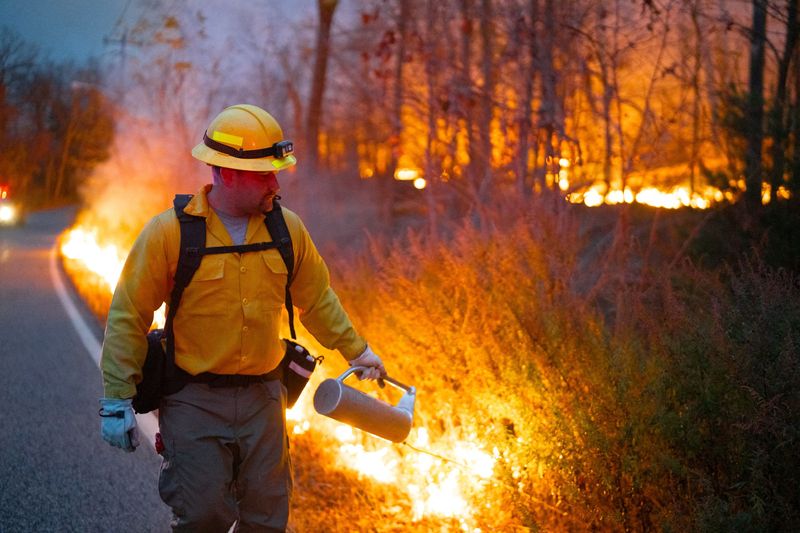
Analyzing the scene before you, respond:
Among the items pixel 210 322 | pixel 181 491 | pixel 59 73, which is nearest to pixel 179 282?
pixel 210 322

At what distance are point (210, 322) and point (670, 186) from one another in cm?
532

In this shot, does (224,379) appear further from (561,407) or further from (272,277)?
(561,407)

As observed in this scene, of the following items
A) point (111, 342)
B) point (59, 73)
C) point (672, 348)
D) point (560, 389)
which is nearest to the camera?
point (111, 342)

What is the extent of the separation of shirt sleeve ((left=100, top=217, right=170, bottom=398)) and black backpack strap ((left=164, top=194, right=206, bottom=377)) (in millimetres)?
63

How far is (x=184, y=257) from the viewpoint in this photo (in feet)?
11.3

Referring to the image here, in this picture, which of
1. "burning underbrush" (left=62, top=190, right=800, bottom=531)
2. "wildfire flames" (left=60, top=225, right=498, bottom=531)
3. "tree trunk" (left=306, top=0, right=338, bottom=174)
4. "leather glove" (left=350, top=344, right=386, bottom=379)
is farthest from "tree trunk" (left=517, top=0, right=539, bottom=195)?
"tree trunk" (left=306, top=0, right=338, bottom=174)

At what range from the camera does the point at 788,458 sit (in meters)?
3.52

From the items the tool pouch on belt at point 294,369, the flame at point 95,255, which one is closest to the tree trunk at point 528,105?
the flame at point 95,255

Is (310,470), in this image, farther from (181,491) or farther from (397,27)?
(397,27)

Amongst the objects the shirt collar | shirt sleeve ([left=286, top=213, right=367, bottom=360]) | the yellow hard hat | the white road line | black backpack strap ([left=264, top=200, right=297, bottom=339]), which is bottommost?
the white road line

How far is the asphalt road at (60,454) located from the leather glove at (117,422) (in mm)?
1575

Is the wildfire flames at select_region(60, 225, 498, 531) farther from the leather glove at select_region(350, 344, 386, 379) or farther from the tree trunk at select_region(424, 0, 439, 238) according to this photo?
the tree trunk at select_region(424, 0, 439, 238)

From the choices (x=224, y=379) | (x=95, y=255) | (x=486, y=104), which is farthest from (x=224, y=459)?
(x=95, y=255)

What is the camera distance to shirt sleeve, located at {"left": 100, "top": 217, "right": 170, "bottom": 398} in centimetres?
340
